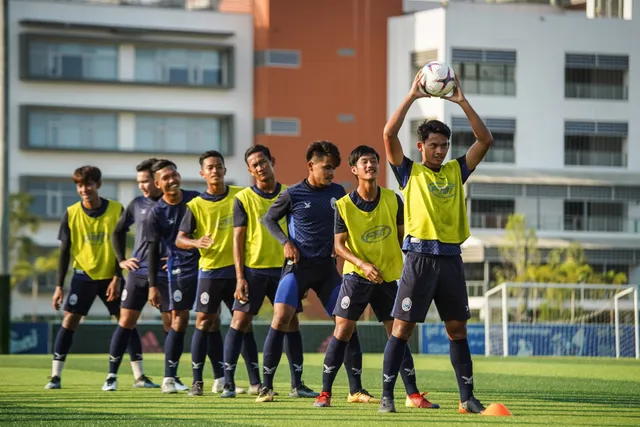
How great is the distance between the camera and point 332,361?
483 inches

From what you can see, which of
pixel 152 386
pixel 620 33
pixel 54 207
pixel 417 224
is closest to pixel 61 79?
pixel 54 207

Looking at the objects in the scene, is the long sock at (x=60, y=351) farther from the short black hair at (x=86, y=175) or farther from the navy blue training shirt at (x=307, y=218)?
the navy blue training shirt at (x=307, y=218)

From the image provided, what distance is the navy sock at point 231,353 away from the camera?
1362 cm

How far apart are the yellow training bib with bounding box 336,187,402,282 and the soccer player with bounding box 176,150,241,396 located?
211 cm

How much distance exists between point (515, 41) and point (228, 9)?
577 inches

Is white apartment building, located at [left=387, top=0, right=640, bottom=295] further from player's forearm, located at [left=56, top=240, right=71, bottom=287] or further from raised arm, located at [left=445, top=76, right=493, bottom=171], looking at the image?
raised arm, located at [left=445, top=76, right=493, bottom=171]

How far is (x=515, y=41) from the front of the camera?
66812 mm

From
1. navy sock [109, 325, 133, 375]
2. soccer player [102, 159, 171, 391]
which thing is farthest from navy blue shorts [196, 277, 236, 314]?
navy sock [109, 325, 133, 375]

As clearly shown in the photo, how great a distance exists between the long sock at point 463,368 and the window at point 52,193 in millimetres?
55161

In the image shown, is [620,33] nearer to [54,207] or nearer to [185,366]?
[54,207]

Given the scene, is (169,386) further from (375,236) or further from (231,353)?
(375,236)

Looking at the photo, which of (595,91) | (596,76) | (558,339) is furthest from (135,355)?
(596,76)

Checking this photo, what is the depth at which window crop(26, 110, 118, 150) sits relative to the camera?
65938 mm

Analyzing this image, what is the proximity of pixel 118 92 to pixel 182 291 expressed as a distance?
174 ft
